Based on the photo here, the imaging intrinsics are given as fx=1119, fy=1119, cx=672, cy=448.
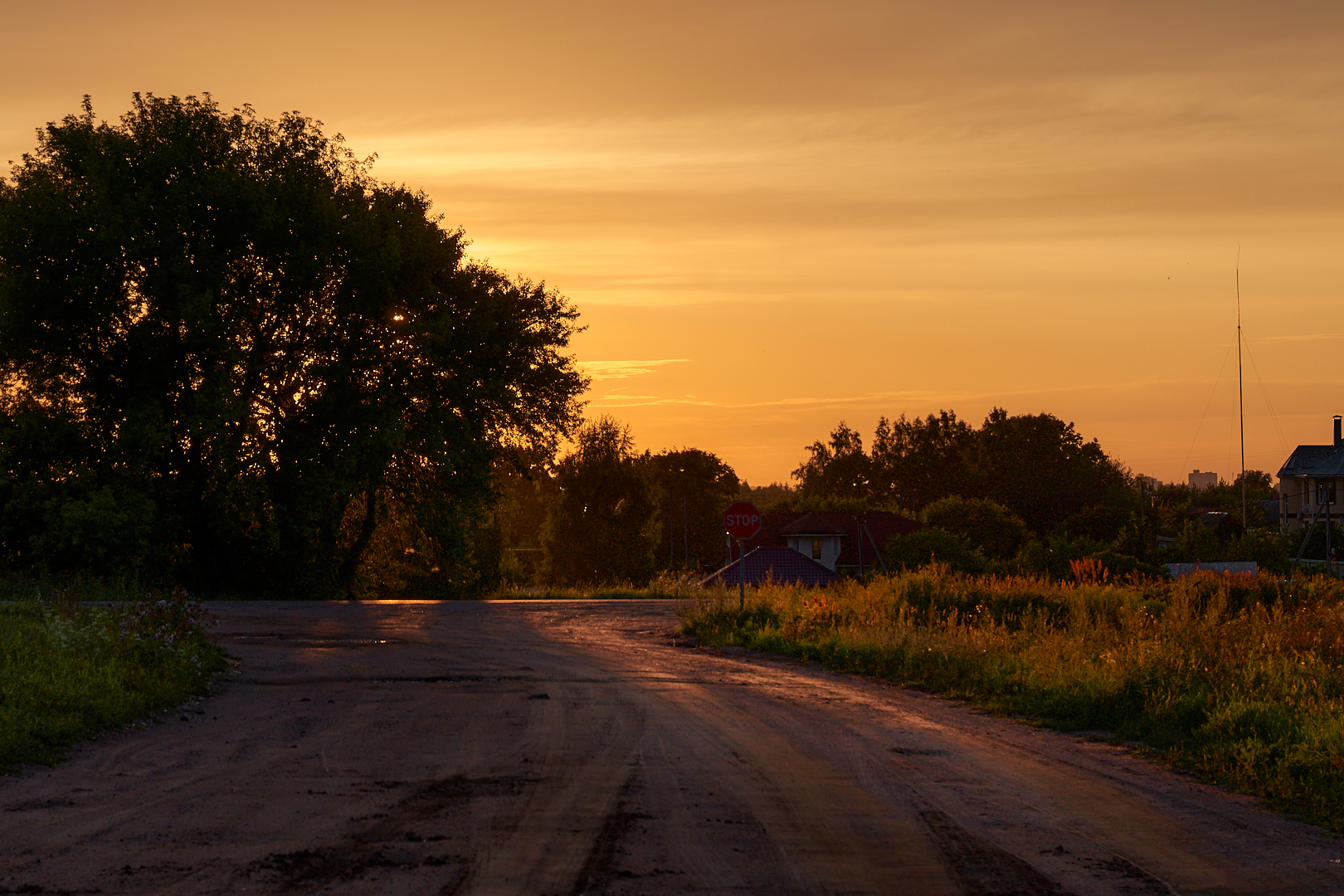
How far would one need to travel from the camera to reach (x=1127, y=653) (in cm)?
1416

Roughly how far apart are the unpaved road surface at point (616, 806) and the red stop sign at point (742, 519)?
38.6ft

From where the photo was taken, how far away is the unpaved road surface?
6160 millimetres

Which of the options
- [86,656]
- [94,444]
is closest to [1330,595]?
[86,656]

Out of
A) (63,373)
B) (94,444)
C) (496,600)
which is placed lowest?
(496,600)

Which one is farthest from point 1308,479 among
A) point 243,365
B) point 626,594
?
point 243,365

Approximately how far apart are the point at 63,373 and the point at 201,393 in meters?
5.31

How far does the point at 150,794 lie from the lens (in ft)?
25.9

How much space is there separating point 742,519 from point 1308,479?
70645 mm

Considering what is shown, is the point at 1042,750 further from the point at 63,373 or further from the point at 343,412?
the point at 63,373

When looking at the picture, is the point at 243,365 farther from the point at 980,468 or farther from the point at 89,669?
the point at 980,468

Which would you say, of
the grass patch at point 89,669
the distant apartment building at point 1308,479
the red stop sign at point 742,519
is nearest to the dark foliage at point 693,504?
the distant apartment building at point 1308,479

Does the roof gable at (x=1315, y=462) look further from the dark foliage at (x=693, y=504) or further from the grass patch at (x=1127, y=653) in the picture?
the grass patch at (x=1127, y=653)

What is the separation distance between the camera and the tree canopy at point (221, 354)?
1184 inches

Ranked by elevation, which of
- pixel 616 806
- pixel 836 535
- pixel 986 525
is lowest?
pixel 616 806
